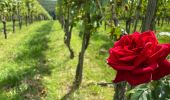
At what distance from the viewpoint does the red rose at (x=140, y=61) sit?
175cm

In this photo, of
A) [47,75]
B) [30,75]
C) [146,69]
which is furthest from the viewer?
[47,75]

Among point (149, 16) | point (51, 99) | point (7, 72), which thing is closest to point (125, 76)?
point (149, 16)

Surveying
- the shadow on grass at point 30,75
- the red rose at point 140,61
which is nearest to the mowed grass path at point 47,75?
the shadow on grass at point 30,75

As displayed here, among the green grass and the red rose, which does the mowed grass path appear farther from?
the red rose

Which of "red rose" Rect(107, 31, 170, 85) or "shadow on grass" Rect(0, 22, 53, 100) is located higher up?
"red rose" Rect(107, 31, 170, 85)

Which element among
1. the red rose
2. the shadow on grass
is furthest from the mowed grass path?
the red rose

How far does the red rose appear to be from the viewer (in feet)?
5.74

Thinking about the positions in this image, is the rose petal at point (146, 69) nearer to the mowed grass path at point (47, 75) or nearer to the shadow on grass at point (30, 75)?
the mowed grass path at point (47, 75)

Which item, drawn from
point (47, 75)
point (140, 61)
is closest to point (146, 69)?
point (140, 61)

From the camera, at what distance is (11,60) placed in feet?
58.6

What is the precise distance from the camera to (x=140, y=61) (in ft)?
5.74

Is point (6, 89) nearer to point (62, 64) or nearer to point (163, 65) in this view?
point (62, 64)

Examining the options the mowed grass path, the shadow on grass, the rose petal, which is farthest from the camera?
the mowed grass path

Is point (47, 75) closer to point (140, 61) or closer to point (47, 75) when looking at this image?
point (47, 75)
